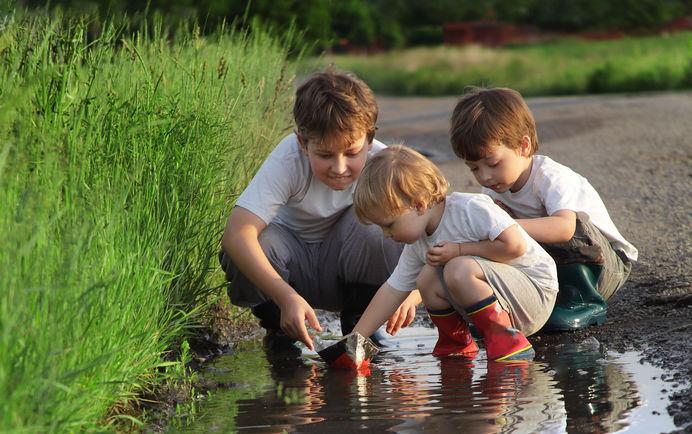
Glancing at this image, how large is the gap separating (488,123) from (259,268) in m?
1.07

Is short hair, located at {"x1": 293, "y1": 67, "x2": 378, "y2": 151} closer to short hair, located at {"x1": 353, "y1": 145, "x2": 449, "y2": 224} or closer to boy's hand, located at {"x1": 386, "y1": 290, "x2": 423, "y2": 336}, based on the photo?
short hair, located at {"x1": 353, "y1": 145, "x2": 449, "y2": 224}

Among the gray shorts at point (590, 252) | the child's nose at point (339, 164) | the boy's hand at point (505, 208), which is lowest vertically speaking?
the gray shorts at point (590, 252)

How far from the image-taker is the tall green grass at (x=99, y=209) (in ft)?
9.43

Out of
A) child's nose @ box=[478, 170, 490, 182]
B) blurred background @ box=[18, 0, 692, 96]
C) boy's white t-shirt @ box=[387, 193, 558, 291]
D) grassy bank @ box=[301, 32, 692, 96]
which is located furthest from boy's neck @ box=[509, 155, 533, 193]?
blurred background @ box=[18, 0, 692, 96]

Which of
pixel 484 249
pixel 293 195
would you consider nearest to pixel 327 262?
pixel 293 195

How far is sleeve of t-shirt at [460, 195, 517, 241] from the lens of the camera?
4.20 m

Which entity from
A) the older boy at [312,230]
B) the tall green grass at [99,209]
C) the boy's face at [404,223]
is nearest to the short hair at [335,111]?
the older boy at [312,230]

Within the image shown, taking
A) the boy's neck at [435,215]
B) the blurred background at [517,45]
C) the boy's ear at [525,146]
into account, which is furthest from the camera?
the blurred background at [517,45]

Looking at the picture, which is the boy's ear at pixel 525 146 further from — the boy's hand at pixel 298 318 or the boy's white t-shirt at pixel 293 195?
the boy's hand at pixel 298 318

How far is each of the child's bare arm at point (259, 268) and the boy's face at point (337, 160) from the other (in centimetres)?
32

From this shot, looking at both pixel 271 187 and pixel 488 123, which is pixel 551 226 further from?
pixel 271 187

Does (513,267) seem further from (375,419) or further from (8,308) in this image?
(8,308)

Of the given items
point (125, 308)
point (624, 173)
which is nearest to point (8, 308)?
point (125, 308)

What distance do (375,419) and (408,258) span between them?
101cm
